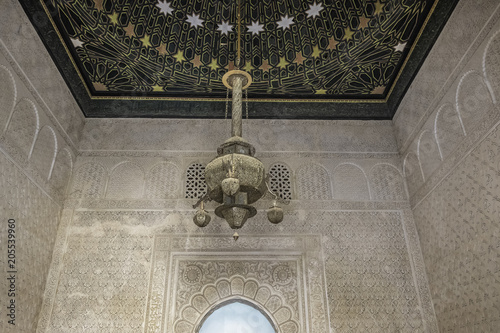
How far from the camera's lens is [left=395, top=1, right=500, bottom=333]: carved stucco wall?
2.88 meters

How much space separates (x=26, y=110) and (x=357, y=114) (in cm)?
380

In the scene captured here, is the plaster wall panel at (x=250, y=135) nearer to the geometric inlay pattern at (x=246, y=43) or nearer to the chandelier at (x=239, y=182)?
the geometric inlay pattern at (x=246, y=43)

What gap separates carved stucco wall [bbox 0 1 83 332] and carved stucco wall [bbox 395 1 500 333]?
3.91 meters

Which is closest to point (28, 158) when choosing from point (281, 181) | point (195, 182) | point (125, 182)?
point (125, 182)

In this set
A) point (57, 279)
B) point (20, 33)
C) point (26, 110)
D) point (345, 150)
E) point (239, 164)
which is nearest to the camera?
point (239, 164)

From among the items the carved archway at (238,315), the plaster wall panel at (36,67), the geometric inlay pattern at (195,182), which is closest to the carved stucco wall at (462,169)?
the carved archway at (238,315)

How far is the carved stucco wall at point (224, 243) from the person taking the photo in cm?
374

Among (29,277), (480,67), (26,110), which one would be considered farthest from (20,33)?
(480,67)

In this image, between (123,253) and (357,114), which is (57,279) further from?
(357,114)

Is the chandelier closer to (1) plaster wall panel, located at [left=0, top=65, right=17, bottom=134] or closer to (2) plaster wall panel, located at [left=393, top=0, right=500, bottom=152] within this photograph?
(1) plaster wall panel, located at [left=0, top=65, right=17, bottom=134]

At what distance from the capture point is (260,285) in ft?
12.8

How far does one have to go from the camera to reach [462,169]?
329cm

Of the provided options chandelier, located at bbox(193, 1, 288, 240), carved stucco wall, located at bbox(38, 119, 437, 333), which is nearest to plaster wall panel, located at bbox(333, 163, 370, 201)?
carved stucco wall, located at bbox(38, 119, 437, 333)

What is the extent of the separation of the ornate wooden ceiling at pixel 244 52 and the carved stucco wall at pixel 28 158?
0.91ft
